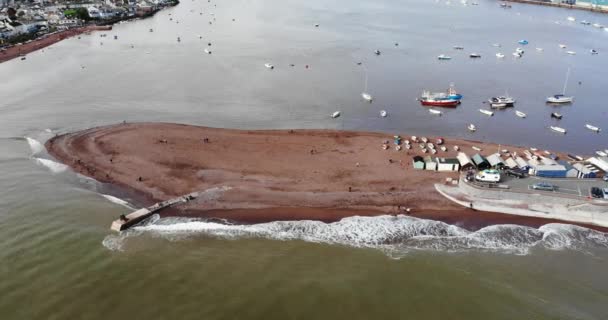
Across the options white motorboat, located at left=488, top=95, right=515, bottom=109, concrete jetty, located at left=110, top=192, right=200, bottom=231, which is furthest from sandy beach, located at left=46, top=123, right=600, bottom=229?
white motorboat, located at left=488, top=95, right=515, bottom=109

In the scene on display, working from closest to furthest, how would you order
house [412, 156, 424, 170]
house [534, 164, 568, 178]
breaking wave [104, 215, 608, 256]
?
breaking wave [104, 215, 608, 256]
house [534, 164, 568, 178]
house [412, 156, 424, 170]

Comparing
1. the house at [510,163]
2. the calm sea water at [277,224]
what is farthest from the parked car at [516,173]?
the calm sea water at [277,224]

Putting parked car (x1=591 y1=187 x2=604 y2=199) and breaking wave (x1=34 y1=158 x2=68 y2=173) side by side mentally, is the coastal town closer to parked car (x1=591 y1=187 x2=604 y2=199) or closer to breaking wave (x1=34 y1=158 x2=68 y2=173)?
breaking wave (x1=34 y1=158 x2=68 y2=173)

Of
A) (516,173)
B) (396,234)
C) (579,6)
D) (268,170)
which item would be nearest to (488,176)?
(516,173)

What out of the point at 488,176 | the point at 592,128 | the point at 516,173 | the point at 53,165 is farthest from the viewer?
the point at 592,128

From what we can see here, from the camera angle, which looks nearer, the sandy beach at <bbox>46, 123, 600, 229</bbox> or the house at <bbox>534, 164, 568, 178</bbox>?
the sandy beach at <bbox>46, 123, 600, 229</bbox>

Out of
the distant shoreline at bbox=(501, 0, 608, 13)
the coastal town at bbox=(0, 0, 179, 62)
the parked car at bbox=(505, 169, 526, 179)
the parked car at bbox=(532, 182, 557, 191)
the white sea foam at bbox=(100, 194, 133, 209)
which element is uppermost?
the coastal town at bbox=(0, 0, 179, 62)

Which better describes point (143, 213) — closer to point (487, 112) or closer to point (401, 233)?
point (401, 233)
